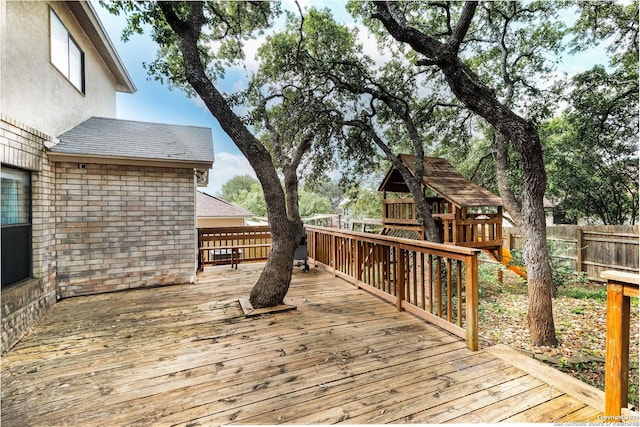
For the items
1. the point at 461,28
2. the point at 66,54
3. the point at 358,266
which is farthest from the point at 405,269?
the point at 66,54

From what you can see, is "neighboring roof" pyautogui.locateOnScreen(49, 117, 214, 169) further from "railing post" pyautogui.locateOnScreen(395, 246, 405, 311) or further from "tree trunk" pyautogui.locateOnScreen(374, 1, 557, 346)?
"tree trunk" pyautogui.locateOnScreen(374, 1, 557, 346)

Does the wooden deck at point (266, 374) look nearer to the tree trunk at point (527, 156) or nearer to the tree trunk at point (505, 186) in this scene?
the tree trunk at point (527, 156)

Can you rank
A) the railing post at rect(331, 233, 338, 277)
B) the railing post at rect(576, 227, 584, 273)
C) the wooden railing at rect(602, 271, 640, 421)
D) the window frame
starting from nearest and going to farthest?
the wooden railing at rect(602, 271, 640, 421) < the window frame < the railing post at rect(331, 233, 338, 277) < the railing post at rect(576, 227, 584, 273)

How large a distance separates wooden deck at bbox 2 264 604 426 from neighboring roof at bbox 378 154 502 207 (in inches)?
165

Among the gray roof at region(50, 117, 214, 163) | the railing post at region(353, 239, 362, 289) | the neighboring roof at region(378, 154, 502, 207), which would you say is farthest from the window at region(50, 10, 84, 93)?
the neighboring roof at region(378, 154, 502, 207)

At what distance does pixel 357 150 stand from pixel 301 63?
2574 mm

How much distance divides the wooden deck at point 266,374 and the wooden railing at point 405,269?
23 cm

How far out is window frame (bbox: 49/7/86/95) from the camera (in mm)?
4438

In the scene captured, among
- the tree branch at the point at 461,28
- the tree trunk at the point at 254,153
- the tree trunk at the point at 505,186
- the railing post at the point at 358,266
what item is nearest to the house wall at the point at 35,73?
the tree trunk at the point at 254,153

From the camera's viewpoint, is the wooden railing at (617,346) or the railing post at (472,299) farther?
the railing post at (472,299)

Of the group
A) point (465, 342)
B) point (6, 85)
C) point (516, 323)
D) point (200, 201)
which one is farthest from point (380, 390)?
point (200, 201)

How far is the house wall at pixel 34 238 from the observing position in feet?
9.83

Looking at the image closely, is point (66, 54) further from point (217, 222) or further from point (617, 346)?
point (217, 222)

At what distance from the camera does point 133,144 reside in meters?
5.32
